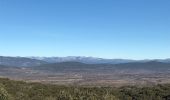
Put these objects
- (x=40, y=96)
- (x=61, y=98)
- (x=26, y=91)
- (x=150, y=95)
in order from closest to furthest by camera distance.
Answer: (x=61, y=98), (x=40, y=96), (x=26, y=91), (x=150, y=95)

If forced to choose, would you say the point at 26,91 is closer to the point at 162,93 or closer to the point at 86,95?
the point at 86,95

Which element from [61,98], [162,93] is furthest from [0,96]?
[162,93]

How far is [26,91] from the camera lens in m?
55.7

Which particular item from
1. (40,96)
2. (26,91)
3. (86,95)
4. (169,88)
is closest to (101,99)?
(86,95)

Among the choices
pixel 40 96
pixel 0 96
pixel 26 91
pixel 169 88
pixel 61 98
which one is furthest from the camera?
pixel 169 88

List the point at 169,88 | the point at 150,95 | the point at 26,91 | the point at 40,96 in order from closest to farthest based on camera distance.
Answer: the point at 40,96 → the point at 26,91 → the point at 150,95 → the point at 169,88

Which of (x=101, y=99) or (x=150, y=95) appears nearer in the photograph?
(x=101, y=99)

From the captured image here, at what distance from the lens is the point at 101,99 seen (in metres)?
44.6

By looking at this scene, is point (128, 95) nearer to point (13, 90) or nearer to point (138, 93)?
point (138, 93)

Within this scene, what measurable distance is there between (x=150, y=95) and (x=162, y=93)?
6.97ft

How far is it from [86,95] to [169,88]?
23662 mm

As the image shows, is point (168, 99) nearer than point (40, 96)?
No

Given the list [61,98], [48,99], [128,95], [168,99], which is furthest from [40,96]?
[168,99]

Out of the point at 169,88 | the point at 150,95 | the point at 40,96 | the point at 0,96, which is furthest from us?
the point at 169,88
